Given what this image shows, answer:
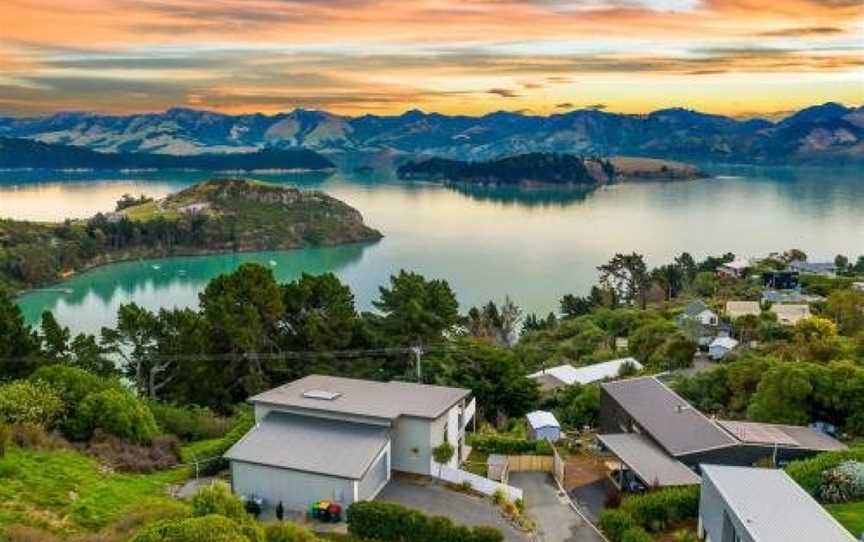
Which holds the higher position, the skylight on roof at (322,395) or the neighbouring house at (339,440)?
the skylight on roof at (322,395)

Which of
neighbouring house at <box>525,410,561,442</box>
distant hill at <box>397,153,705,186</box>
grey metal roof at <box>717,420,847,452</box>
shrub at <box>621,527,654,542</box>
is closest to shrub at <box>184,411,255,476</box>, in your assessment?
neighbouring house at <box>525,410,561,442</box>

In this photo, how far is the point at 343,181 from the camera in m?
169

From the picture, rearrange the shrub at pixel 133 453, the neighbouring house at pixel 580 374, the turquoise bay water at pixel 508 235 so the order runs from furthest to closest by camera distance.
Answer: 1. the turquoise bay water at pixel 508 235
2. the neighbouring house at pixel 580 374
3. the shrub at pixel 133 453

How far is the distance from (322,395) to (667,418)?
6.67 metres

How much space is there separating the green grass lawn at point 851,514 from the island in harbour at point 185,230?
5321 centimetres

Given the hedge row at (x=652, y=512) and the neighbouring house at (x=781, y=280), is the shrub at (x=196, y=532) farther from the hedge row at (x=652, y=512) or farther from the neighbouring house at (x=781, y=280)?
the neighbouring house at (x=781, y=280)

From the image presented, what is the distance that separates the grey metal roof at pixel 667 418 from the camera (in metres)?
14.4

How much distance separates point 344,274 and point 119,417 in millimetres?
43489

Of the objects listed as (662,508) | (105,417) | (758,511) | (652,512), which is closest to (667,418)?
(662,508)

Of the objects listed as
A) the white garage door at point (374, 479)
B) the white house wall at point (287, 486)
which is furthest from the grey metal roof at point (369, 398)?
the white house wall at point (287, 486)

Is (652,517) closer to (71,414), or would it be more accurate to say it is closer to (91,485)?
(91,485)

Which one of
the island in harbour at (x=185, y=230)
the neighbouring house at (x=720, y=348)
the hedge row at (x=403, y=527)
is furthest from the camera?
the island in harbour at (x=185, y=230)

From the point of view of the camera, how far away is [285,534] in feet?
30.2

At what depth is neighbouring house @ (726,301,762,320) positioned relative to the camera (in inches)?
1307
